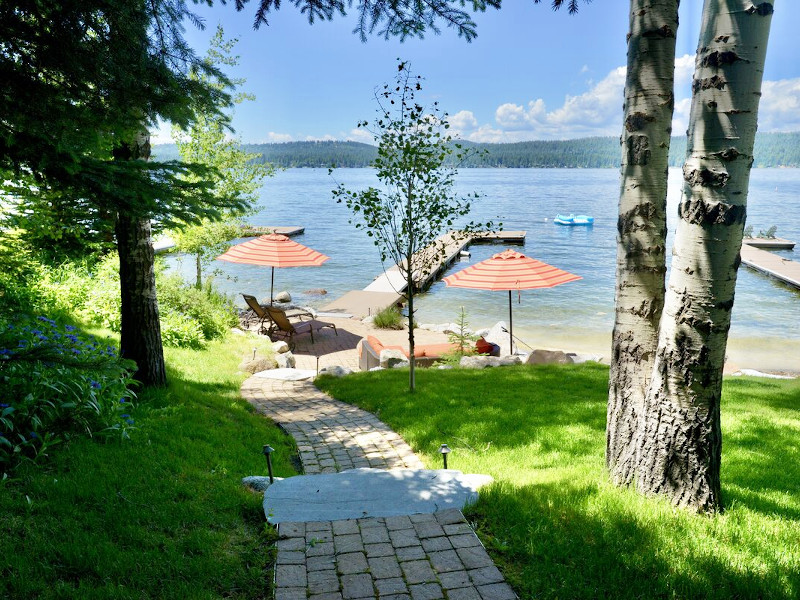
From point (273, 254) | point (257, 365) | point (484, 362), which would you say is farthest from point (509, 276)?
point (273, 254)

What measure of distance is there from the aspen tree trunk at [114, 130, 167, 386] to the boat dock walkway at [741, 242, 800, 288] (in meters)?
26.2

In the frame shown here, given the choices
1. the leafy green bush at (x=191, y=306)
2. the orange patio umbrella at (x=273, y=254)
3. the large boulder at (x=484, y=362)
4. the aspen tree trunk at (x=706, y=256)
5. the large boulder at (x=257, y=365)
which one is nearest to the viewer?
the aspen tree trunk at (x=706, y=256)

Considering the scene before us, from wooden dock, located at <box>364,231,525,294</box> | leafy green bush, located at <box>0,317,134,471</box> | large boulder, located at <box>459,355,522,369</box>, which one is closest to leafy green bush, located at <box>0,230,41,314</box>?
leafy green bush, located at <box>0,317,134,471</box>

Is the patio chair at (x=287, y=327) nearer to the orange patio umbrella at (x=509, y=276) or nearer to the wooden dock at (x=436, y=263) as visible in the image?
the wooden dock at (x=436, y=263)

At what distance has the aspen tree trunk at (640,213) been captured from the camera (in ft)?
12.6

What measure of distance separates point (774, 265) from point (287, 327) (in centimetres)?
2647

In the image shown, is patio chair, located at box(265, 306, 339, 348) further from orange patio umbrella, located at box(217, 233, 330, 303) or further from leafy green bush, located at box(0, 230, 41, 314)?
leafy green bush, located at box(0, 230, 41, 314)

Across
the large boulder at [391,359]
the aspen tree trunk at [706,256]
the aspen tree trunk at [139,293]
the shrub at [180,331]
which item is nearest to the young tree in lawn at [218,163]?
the shrub at [180,331]

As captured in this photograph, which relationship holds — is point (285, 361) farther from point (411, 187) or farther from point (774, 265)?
point (774, 265)

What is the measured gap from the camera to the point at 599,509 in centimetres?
357

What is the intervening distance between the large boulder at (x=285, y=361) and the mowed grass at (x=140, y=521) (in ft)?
18.7

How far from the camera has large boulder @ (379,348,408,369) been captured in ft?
37.0

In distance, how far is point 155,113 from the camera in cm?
451

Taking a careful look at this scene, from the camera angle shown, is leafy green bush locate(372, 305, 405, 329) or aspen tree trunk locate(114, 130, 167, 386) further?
leafy green bush locate(372, 305, 405, 329)
